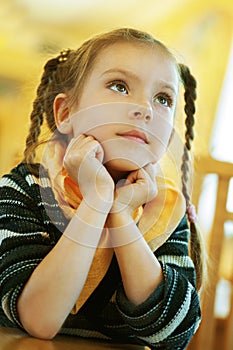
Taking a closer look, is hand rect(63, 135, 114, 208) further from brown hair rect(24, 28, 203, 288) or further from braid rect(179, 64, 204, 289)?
braid rect(179, 64, 204, 289)

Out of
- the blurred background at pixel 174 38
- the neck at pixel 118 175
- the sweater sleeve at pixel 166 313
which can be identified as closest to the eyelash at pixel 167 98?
the neck at pixel 118 175

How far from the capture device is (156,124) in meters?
0.81

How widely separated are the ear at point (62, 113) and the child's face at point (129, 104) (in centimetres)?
2

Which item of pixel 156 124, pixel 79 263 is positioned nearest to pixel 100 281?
pixel 79 263

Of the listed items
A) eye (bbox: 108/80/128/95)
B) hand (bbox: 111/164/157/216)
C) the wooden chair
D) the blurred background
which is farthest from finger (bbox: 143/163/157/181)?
the blurred background

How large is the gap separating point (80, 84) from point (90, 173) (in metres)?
0.18

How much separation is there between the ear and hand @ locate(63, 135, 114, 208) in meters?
0.12

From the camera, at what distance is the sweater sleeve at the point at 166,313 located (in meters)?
0.72

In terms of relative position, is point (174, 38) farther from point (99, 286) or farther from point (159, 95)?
point (99, 286)

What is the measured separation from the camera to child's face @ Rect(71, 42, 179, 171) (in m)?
0.77

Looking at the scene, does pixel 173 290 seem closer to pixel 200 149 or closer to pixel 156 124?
pixel 156 124

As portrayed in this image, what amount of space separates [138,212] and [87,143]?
0.12m

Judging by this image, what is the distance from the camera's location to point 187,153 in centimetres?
102

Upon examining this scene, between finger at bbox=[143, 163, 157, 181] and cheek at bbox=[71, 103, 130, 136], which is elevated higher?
cheek at bbox=[71, 103, 130, 136]
